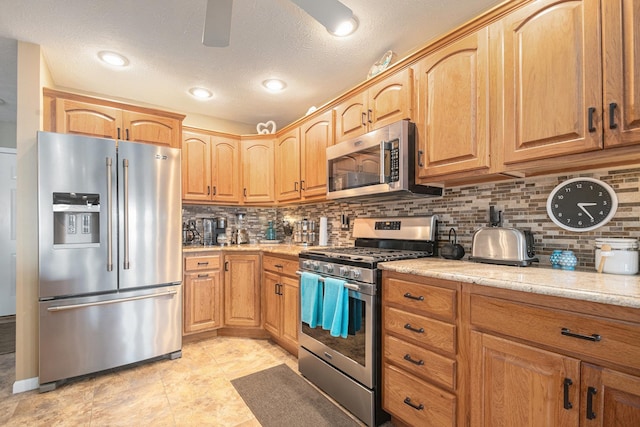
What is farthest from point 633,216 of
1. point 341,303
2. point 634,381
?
point 341,303

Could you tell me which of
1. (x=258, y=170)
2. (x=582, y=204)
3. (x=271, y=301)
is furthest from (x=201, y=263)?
(x=582, y=204)

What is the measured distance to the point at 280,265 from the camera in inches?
106

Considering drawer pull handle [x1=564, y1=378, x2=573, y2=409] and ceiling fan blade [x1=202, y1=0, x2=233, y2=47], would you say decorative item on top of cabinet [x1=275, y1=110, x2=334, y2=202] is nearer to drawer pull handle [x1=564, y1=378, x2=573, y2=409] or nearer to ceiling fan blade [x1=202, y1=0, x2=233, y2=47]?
ceiling fan blade [x1=202, y1=0, x2=233, y2=47]

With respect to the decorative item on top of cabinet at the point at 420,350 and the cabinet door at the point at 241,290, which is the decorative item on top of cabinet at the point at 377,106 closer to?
the decorative item on top of cabinet at the point at 420,350

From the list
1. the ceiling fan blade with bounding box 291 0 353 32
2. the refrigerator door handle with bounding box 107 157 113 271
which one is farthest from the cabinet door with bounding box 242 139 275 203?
the ceiling fan blade with bounding box 291 0 353 32

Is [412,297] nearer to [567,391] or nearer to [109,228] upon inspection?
[567,391]

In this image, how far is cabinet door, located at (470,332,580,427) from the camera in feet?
3.41

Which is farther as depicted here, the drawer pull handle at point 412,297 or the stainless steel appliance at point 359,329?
the stainless steel appliance at point 359,329

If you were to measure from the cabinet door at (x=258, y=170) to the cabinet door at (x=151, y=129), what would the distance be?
86 cm

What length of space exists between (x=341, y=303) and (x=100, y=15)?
2.37m

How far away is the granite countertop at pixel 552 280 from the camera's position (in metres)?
0.96

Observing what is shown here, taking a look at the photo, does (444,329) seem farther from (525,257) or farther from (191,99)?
(191,99)

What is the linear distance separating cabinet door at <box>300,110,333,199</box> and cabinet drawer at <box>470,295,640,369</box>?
1.74 m

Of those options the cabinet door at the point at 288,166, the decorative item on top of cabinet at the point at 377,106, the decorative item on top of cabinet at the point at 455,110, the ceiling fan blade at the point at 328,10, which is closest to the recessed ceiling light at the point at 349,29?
the ceiling fan blade at the point at 328,10
